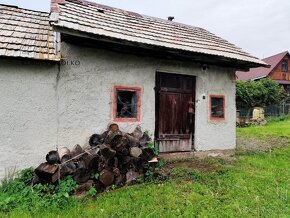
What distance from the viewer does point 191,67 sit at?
23.9ft

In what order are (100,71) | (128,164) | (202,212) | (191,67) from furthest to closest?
1. (191,67)
2. (100,71)
3. (128,164)
4. (202,212)

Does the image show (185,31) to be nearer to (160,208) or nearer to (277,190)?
(277,190)

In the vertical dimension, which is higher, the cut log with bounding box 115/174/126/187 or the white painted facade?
the white painted facade

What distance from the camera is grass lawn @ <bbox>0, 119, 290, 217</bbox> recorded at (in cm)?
392

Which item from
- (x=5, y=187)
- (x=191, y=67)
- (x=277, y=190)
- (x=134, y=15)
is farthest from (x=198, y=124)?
(x=5, y=187)

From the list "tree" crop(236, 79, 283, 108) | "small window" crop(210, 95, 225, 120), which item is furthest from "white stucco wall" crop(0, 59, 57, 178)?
"tree" crop(236, 79, 283, 108)

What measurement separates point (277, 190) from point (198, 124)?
118 inches

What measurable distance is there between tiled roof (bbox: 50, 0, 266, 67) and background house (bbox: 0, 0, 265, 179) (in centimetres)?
4

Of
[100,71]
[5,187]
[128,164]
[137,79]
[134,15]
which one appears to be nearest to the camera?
[5,187]

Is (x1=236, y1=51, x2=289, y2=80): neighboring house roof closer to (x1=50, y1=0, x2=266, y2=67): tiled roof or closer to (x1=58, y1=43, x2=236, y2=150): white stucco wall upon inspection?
(x1=50, y1=0, x2=266, y2=67): tiled roof

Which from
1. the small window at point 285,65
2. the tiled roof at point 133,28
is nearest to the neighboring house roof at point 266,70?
the small window at point 285,65

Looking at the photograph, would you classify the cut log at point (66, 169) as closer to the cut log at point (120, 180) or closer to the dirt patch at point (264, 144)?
the cut log at point (120, 180)

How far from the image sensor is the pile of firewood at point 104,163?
4.66 m

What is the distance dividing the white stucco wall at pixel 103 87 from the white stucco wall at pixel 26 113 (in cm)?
28
